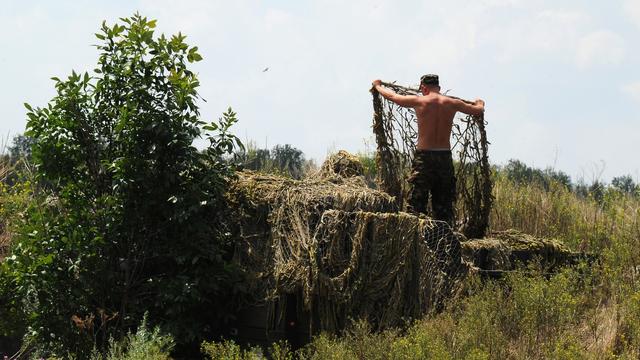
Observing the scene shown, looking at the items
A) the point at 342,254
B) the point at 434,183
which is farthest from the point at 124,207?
the point at 434,183

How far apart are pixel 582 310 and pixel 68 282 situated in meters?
4.96

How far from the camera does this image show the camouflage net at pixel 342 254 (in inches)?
313

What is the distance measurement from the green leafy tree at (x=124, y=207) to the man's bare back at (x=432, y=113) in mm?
2214

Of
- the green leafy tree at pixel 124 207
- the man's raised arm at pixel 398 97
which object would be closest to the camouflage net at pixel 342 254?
the green leafy tree at pixel 124 207

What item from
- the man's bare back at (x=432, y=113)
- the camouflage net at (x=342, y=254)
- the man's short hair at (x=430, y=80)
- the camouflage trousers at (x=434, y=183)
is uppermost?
the man's short hair at (x=430, y=80)

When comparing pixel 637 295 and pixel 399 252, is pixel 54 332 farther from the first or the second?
pixel 637 295

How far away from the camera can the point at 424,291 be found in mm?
8273

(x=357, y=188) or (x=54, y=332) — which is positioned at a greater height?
(x=357, y=188)

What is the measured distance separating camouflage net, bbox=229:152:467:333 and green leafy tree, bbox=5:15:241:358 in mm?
449

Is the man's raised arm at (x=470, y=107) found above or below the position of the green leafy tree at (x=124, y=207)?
above

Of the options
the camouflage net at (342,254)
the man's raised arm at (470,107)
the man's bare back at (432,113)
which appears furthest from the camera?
the man's raised arm at (470,107)

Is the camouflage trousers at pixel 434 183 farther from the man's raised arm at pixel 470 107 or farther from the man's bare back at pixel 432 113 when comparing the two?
the man's raised arm at pixel 470 107

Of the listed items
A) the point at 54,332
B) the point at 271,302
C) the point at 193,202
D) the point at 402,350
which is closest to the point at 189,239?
the point at 193,202

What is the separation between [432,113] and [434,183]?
0.79m
